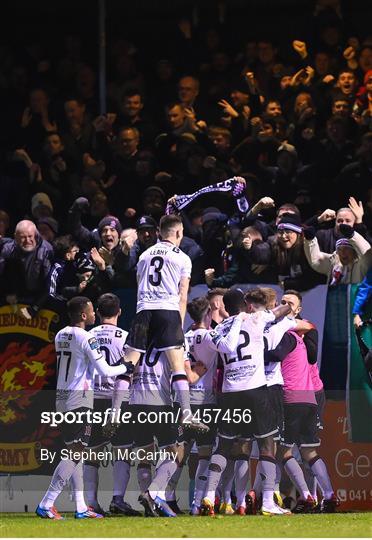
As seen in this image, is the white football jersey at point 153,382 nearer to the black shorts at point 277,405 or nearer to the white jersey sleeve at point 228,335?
the white jersey sleeve at point 228,335

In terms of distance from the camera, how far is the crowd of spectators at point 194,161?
43.2 feet

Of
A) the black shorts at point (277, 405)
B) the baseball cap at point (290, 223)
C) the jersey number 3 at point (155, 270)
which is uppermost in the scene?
the baseball cap at point (290, 223)

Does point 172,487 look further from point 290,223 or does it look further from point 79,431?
point 290,223

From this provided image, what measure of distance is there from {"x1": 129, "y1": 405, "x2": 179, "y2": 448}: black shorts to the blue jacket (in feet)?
6.48

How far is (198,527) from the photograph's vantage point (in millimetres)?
10891

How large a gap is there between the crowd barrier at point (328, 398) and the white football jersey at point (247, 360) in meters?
0.52

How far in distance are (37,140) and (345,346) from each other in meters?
4.92

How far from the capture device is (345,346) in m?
12.8

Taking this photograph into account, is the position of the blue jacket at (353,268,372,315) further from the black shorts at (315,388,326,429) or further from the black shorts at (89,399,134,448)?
the black shorts at (89,399,134,448)

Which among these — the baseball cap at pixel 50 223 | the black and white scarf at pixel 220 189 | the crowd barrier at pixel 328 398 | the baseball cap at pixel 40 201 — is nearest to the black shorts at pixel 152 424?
the crowd barrier at pixel 328 398

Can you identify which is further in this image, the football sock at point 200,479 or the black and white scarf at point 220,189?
the black and white scarf at point 220,189

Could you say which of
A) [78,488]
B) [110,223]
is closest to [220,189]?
[110,223]

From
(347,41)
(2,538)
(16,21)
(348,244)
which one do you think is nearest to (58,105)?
(16,21)

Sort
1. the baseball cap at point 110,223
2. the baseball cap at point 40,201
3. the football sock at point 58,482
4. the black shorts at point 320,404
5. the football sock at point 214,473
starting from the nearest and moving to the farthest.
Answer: the football sock at point 58,482
the football sock at point 214,473
the black shorts at point 320,404
the baseball cap at point 110,223
the baseball cap at point 40,201
